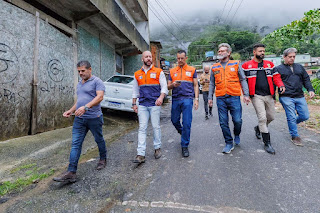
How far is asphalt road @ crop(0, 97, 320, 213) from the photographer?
6.34 feet

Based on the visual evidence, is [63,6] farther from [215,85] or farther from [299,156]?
[299,156]

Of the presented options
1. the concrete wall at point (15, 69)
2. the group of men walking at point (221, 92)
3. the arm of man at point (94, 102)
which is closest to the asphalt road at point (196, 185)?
the group of men walking at point (221, 92)

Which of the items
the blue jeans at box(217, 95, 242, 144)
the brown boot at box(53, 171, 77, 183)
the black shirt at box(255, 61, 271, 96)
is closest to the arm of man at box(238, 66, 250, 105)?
the blue jeans at box(217, 95, 242, 144)

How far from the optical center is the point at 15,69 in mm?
4195

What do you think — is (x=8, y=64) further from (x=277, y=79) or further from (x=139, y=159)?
(x=277, y=79)

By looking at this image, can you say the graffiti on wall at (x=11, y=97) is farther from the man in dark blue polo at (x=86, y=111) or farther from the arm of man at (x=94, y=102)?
the arm of man at (x=94, y=102)

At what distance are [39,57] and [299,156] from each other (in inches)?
252

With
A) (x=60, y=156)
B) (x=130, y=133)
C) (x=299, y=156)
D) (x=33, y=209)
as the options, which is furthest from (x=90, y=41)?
(x=299, y=156)

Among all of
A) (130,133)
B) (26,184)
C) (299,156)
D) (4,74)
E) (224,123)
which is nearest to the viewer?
(26,184)

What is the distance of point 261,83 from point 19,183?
14.2ft

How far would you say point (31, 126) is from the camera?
460 centimetres

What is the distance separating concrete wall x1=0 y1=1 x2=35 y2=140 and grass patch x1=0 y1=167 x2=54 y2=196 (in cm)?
201

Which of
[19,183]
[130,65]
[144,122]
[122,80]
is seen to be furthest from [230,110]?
[130,65]

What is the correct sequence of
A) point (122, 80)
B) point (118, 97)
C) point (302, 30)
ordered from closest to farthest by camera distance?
point (302, 30)
point (118, 97)
point (122, 80)
